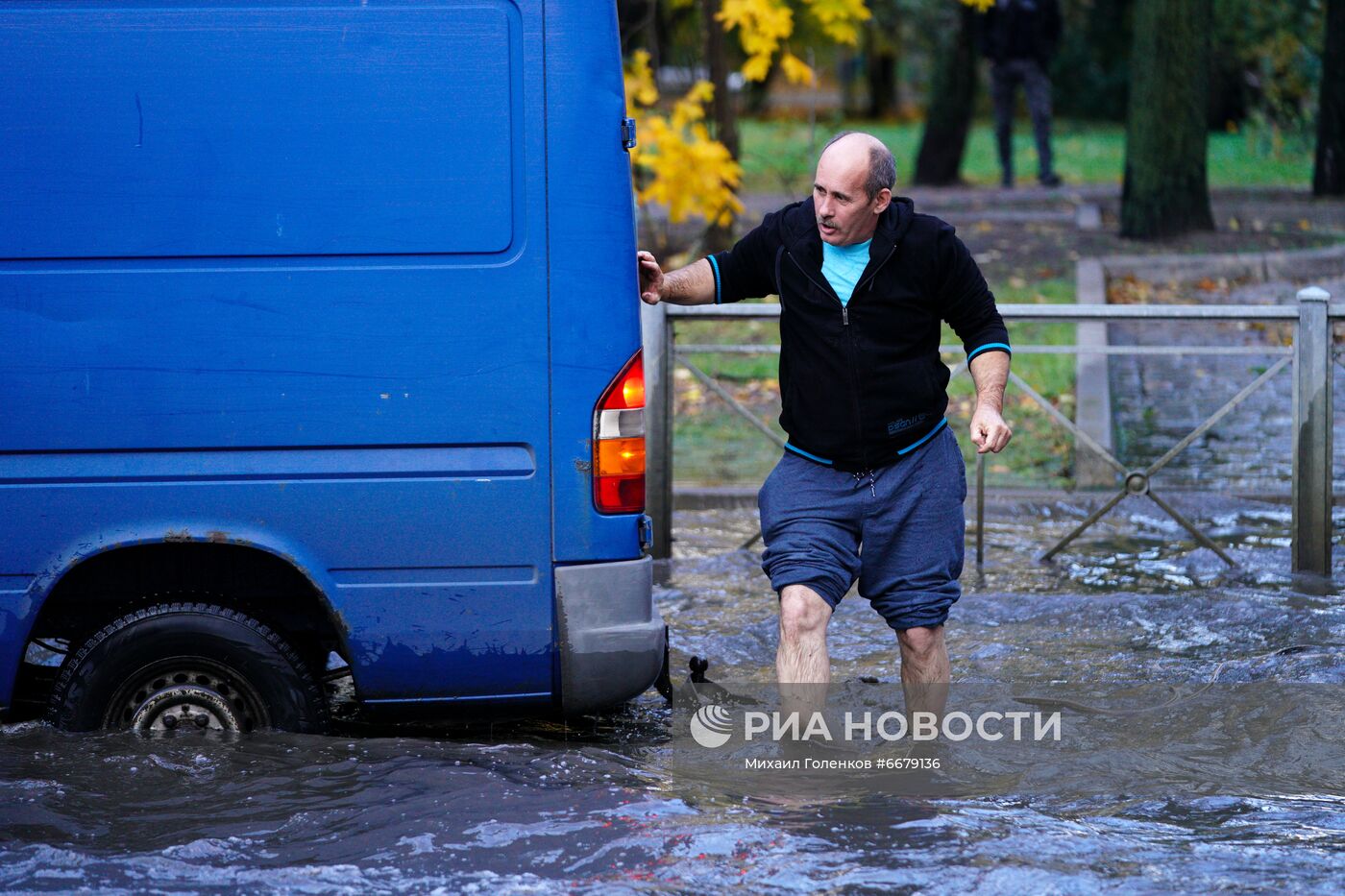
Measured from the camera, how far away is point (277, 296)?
4.23 metres

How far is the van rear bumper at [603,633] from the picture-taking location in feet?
14.3

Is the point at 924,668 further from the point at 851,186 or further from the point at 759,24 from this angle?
the point at 759,24

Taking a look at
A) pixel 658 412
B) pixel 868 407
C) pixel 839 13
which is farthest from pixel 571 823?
pixel 839 13

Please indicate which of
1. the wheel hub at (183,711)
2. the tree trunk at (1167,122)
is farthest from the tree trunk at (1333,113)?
the wheel hub at (183,711)

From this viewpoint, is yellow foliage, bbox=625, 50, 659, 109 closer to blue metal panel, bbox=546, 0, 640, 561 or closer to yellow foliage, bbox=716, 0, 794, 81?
yellow foliage, bbox=716, 0, 794, 81

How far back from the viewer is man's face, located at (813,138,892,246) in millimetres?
4344

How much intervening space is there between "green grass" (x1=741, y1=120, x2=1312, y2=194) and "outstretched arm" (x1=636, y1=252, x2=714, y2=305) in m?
10.8

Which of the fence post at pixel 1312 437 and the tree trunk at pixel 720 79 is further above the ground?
the tree trunk at pixel 720 79

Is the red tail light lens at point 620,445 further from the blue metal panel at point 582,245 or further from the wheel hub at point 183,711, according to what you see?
the wheel hub at point 183,711

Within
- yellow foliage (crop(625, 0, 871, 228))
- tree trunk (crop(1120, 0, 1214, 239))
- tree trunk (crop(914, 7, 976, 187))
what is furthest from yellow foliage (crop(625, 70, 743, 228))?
tree trunk (crop(914, 7, 976, 187))

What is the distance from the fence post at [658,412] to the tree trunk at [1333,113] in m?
12.2

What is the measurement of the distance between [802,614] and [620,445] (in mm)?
700

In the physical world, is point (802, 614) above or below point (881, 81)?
below

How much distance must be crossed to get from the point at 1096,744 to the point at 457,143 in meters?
2.62
